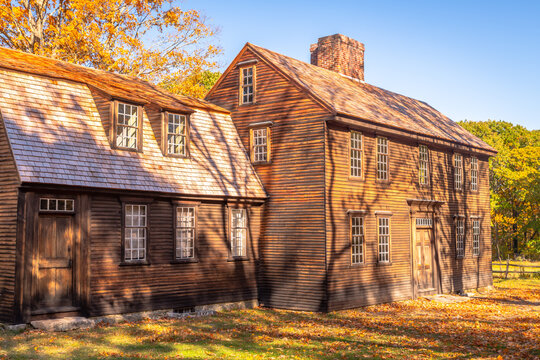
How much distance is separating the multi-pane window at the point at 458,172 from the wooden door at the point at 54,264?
19253 mm

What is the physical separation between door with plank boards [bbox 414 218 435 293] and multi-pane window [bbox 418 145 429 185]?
5.88ft

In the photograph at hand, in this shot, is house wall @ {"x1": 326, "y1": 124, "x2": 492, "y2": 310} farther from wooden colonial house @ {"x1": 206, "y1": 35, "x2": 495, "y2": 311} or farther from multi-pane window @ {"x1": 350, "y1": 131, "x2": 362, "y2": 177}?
multi-pane window @ {"x1": 350, "y1": 131, "x2": 362, "y2": 177}

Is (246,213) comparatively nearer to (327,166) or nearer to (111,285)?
(327,166)

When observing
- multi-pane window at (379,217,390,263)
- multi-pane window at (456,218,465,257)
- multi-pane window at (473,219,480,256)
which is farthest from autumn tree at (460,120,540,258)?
multi-pane window at (379,217,390,263)

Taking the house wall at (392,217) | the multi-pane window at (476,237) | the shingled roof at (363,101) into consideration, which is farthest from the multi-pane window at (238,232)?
the multi-pane window at (476,237)

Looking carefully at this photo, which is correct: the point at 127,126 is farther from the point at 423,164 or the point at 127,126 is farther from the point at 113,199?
the point at 423,164

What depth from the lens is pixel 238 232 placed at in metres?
22.0

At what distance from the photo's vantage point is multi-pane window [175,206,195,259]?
19.7 metres

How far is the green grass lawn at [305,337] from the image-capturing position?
13180mm

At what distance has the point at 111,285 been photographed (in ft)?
57.0

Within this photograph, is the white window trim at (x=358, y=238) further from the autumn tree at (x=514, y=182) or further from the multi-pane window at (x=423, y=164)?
the autumn tree at (x=514, y=182)

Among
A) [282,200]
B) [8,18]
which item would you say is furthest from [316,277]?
[8,18]

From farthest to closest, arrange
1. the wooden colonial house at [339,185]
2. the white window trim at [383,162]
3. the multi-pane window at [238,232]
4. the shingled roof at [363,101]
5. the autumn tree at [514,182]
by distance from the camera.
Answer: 1. the autumn tree at [514,182]
2. the white window trim at [383,162]
3. the shingled roof at [363,101]
4. the multi-pane window at [238,232]
5. the wooden colonial house at [339,185]

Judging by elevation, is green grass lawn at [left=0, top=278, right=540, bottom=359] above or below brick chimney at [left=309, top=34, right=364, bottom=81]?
below
